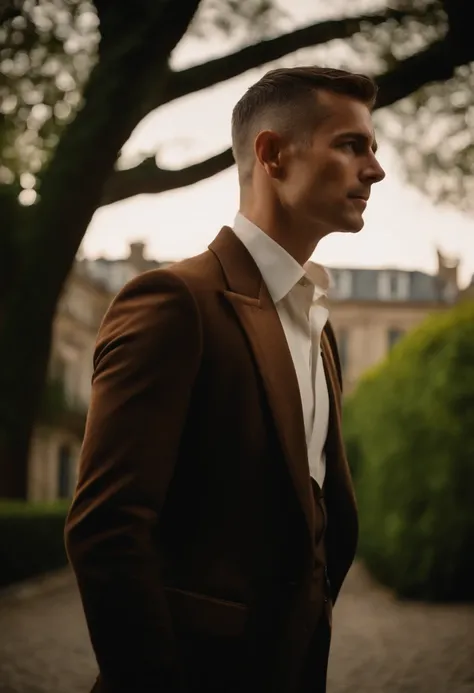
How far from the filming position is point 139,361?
1.50 meters

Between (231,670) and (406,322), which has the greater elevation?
(231,670)

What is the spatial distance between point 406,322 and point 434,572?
3513 centimetres

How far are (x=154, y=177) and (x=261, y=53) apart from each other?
6.46ft

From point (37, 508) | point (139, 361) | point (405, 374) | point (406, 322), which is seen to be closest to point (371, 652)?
point (405, 374)

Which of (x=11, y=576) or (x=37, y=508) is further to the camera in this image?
(x=37, y=508)

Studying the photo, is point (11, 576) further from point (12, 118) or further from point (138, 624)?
point (138, 624)

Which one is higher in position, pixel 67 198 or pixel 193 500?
pixel 193 500

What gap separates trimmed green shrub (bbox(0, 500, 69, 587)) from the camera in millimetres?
10633

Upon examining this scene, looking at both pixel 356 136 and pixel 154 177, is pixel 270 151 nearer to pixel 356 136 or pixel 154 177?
pixel 356 136

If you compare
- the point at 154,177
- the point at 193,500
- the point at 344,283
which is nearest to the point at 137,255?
the point at 344,283

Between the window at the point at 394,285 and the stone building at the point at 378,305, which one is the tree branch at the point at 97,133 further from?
the window at the point at 394,285

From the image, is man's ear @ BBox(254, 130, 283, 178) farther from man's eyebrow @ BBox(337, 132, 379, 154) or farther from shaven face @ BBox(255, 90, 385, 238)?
man's eyebrow @ BBox(337, 132, 379, 154)

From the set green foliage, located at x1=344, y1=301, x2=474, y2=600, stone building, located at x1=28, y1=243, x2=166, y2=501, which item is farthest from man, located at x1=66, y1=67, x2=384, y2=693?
stone building, located at x1=28, y1=243, x2=166, y2=501

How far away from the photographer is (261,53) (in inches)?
387
